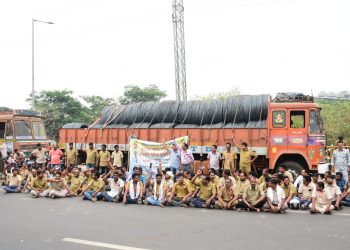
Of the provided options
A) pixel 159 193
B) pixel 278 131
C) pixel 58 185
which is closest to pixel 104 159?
pixel 58 185

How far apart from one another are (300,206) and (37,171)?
24.0ft

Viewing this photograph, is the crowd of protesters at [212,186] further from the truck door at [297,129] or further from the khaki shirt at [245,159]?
the truck door at [297,129]

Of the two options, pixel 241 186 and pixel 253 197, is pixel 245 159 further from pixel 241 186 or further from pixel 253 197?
pixel 253 197

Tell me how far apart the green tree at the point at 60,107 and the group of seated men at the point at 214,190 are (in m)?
26.0

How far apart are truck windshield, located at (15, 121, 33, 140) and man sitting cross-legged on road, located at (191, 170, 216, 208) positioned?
9.91m

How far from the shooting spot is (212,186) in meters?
9.62

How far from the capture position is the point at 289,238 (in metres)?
6.35

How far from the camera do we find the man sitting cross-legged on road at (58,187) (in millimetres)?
11023

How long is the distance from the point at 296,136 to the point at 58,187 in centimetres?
714

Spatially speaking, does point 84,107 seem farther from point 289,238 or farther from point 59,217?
point 289,238

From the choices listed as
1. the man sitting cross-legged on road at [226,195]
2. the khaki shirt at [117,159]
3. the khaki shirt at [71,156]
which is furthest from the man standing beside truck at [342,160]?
the khaki shirt at [71,156]

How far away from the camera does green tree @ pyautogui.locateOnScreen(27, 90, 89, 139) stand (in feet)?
120

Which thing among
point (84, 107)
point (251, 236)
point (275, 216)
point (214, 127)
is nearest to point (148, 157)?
point (214, 127)

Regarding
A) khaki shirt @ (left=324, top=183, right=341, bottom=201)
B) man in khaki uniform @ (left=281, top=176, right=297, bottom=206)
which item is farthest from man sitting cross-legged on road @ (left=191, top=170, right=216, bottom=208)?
khaki shirt @ (left=324, top=183, right=341, bottom=201)
